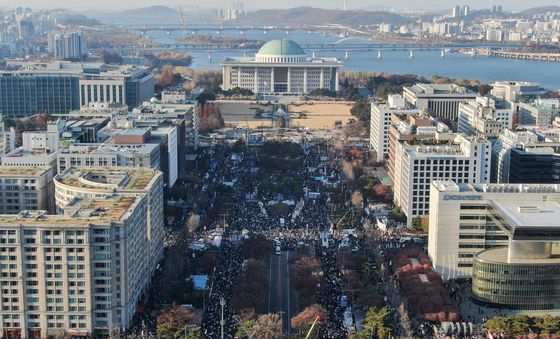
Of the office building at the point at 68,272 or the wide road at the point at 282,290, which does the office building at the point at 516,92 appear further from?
the office building at the point at 68,272

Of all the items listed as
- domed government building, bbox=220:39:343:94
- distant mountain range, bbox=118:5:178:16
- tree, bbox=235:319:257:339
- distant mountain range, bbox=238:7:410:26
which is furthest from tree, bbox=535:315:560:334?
distant mountain range, bbox=118:5:178:16

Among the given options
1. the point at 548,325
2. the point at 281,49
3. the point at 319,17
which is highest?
the point at 319,17

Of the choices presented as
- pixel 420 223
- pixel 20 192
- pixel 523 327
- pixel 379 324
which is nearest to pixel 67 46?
pixel 20 192

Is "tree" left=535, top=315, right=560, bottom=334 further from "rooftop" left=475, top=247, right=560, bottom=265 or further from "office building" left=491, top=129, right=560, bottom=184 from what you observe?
"office building" left=491, top=129, right=560, bottom=184

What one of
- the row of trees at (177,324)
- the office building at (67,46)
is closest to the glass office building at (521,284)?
the row of trees at (177,324)

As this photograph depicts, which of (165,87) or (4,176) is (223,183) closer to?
(4,176)

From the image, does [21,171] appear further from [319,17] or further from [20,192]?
[319,17]

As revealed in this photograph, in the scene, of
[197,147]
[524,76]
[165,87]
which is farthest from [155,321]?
[524,76]
